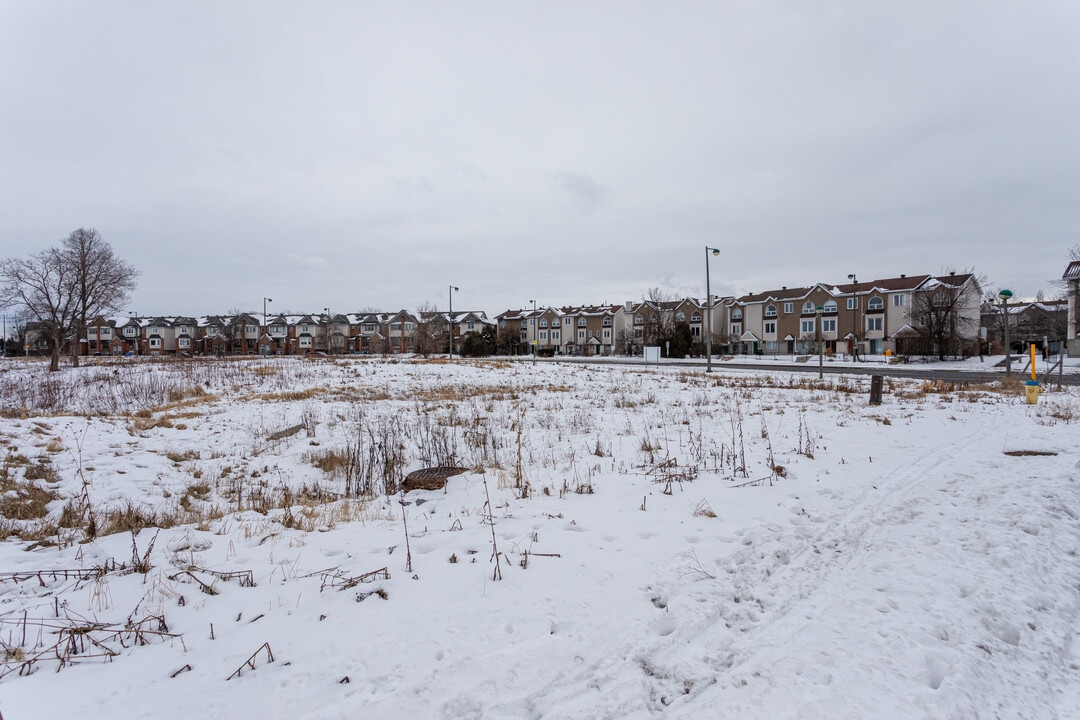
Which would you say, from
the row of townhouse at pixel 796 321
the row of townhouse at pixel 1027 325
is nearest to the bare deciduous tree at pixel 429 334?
the row of townhouse at pixel 796 321

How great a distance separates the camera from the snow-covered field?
8.59 feet

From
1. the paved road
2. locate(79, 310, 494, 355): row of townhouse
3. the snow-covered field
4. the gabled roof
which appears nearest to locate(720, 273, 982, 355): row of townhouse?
the gabled roof

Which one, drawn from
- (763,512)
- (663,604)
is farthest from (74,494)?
(763,512)

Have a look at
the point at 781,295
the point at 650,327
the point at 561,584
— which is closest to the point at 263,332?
the point at 650,327

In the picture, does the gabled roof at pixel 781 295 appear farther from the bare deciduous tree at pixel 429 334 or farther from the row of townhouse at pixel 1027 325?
the bare deciduous tree at pixel 429 334

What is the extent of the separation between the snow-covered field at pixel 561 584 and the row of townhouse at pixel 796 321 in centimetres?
3776

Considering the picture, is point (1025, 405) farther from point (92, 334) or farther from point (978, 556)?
point (92, 334)

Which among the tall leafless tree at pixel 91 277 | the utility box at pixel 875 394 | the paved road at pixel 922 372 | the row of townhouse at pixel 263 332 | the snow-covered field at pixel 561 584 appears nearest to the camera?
the snow-covered field at pixel 561 584

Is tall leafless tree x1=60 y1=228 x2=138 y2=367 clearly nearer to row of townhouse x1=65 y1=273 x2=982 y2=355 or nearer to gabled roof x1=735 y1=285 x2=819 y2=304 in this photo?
row of townhouse x1=65 y1=273 x2=982 y2=355

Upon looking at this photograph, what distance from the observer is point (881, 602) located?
347 centimetres

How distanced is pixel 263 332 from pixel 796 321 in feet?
294

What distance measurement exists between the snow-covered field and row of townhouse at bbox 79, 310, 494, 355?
8530 centimetres

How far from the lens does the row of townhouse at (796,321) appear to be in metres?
46.7

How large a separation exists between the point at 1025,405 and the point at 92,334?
129687 mm
